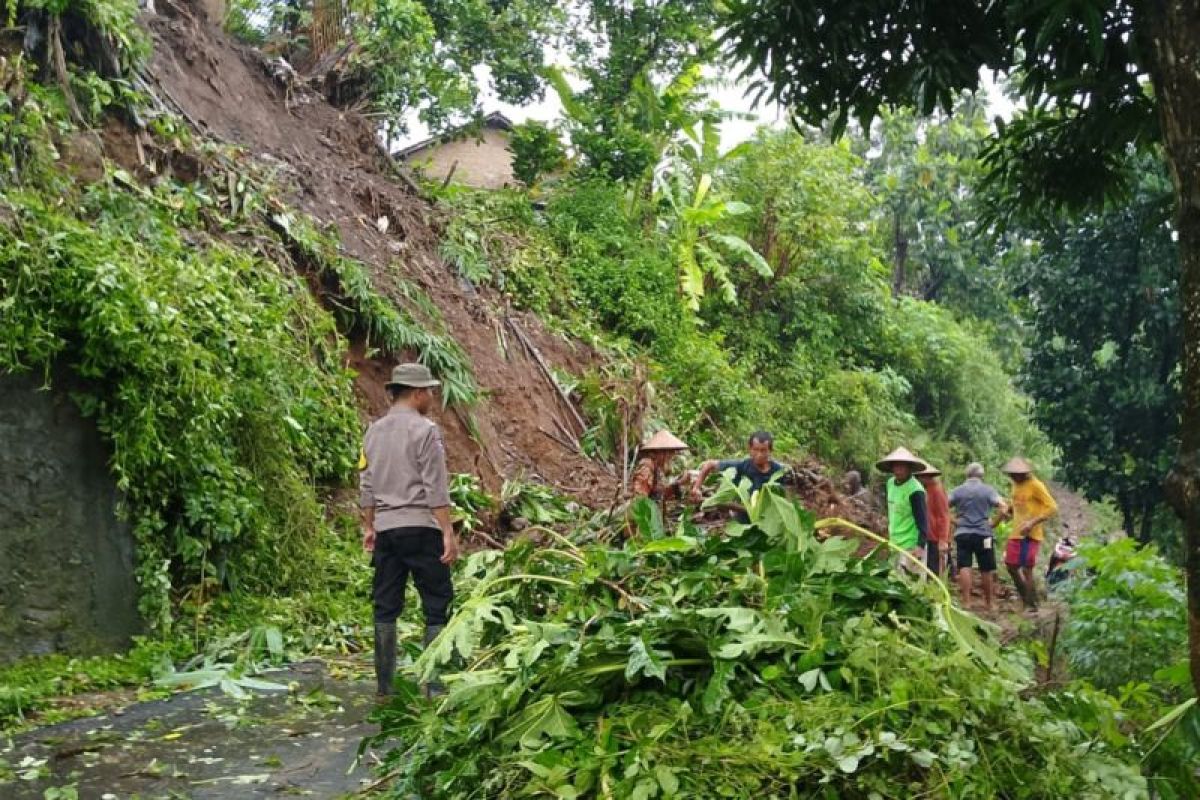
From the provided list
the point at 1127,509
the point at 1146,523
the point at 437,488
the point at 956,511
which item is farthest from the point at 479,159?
the point at 437,488

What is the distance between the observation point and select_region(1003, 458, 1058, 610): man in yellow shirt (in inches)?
445

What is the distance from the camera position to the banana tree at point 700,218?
69.3ft

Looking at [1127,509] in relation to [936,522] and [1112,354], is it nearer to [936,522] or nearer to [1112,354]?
[1112,354]

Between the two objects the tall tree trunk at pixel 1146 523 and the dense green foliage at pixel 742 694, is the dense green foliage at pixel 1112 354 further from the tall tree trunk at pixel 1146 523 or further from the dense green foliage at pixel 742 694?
the dense green foliage at pixel 742 694

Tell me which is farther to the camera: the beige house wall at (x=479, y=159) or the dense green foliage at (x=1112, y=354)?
the beige house wall at (x=479, y=159)

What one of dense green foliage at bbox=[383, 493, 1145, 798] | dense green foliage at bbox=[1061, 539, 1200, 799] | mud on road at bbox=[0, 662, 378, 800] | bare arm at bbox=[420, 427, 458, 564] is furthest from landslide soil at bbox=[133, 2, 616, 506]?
dense green foliage at bbox=[383, 493, 1145, 798]

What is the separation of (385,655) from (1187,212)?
490cm

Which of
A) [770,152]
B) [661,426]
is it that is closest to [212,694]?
[661,426]

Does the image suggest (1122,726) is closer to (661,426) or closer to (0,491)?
(0,491)

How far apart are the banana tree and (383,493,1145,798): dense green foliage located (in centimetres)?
1615

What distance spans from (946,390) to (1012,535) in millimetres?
16350

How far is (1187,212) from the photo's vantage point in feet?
11.2

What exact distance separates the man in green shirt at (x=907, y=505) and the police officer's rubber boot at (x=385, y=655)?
16.9ft

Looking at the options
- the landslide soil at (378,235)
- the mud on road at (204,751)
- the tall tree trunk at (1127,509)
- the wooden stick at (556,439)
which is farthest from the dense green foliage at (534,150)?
the mud on road at (204,751)
